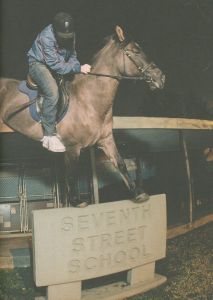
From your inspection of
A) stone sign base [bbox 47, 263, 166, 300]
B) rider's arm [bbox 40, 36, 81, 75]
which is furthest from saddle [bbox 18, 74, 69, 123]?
stone sign base [bbox 47, 263, 166, 300]

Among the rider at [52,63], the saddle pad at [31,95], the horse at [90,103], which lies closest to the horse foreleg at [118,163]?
the horse at [90,103]

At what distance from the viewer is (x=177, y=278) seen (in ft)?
22.1

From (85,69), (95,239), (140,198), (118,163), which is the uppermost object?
(85,69)

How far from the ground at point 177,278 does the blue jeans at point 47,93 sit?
104 inches

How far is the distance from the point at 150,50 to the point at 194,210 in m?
4.76

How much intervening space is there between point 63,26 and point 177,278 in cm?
441

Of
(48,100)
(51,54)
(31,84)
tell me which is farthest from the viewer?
(31,84)

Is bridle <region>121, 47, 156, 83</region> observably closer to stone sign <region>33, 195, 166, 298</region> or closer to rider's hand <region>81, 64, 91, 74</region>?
rider's hand <region>81, 64, 91, 74</region>

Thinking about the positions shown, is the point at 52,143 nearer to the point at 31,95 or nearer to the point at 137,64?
the point at 31,95

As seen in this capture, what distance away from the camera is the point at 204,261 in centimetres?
746

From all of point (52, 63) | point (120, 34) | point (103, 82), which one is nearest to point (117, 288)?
point (103, 82)

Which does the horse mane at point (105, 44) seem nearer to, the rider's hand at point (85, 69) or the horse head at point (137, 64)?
the horse head at point (137, 64)

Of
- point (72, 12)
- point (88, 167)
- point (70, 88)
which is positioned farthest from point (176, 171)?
point (70, 88)

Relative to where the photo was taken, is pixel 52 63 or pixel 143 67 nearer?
pixel 52 63
